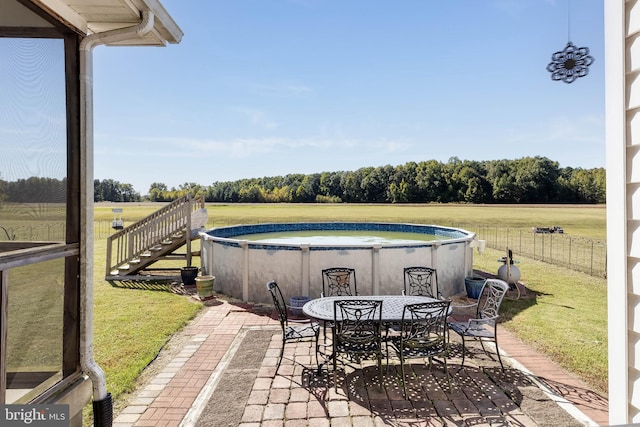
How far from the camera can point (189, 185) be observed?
52.1 meters

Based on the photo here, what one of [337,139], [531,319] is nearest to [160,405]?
[531,319]

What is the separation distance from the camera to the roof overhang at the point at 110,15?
231 centimetres

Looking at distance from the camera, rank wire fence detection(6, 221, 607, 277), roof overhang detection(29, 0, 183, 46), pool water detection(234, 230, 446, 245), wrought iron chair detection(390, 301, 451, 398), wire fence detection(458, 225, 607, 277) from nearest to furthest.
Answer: wire fence detection(6, 221, 607, 277), roof overhang detection(29, 0, 183, 46), wrought iron chair detection(390, 301, 451, 398), wire fence detection(458, 225, 607, 277), pool water detection(234, 230, 446, 245)

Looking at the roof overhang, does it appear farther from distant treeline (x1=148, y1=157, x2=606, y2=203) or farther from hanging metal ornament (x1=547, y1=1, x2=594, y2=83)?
distant treeline (x1=148, y1=157, x2=606, y2=203)

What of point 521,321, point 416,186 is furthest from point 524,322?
point 416,186

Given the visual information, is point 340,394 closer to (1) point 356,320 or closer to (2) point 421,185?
(1) point 356,320

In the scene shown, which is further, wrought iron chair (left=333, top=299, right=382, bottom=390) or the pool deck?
wrought iron chair (left=333, top=299, right=382, bottom=390)

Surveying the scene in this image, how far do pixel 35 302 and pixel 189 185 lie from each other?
52.6m

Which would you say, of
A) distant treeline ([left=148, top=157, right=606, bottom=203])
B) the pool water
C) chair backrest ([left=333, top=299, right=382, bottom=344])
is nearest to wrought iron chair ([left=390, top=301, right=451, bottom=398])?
chair backrest ([left=333, top=299, right=382, bottom=344])

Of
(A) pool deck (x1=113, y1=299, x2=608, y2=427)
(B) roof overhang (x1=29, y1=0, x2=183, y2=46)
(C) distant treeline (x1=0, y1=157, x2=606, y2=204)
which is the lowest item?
(A) pool deck (x1=113, y1=299, x2=608, y2=427)

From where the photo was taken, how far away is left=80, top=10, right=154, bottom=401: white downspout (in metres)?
2.48

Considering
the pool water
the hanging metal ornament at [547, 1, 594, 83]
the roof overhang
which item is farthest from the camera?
the pool water

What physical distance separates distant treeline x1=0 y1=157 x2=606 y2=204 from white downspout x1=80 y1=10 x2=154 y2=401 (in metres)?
43.9
